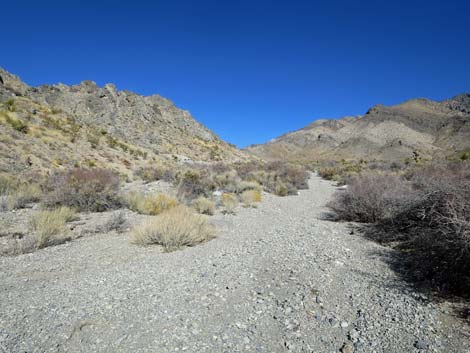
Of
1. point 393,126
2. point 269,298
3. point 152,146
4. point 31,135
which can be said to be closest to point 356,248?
point 269,298

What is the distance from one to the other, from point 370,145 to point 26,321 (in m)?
99.4

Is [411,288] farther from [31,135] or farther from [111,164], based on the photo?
[31,135]

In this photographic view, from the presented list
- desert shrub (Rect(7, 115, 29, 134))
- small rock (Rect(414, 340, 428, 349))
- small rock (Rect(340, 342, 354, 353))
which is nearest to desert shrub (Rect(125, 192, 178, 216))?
small rock (Rect(340, 342, 354, 353))

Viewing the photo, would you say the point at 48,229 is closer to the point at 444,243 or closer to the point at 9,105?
the point at 444,243

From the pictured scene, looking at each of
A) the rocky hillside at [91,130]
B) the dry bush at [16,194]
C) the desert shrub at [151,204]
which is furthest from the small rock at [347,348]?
the rocky hillside at [91,130]

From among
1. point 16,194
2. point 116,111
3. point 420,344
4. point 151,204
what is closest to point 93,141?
point 16,194

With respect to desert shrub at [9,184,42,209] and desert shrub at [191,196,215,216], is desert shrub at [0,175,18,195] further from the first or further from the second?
desert shrub at [191,196,215,216]

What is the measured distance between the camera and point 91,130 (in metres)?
27.1

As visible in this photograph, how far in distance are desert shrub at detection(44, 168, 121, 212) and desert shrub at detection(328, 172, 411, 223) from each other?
7.90 m

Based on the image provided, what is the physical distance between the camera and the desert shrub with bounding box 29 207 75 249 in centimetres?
590

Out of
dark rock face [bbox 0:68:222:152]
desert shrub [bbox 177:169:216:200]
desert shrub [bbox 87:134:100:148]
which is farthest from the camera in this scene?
dark rock face [bbox 0:68:222:152]

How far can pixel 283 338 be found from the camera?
297cm

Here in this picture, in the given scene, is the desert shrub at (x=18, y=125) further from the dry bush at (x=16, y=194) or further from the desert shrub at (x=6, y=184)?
the desert shrub at (x=6, y=184)

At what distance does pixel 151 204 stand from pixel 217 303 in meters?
6.05
